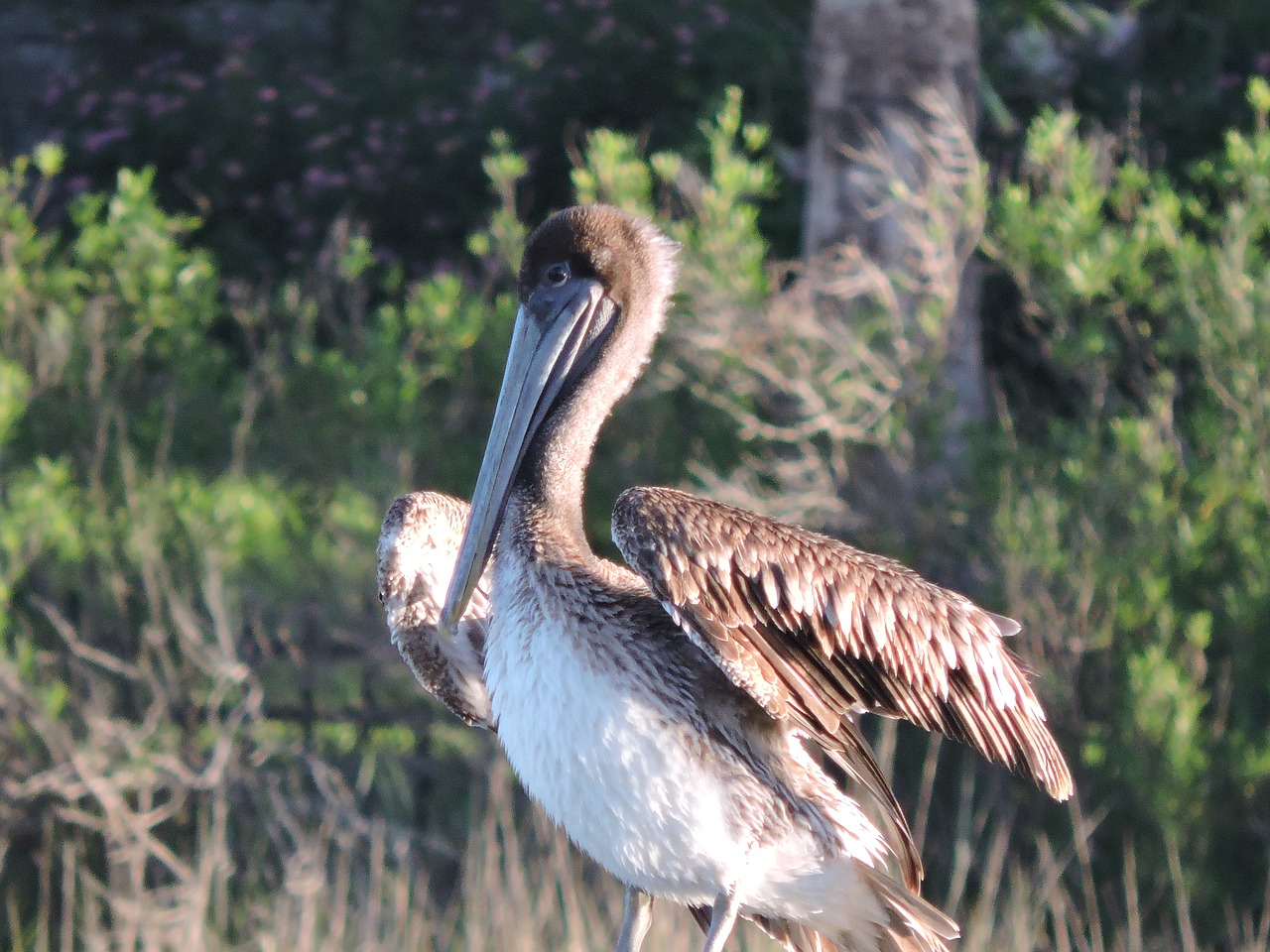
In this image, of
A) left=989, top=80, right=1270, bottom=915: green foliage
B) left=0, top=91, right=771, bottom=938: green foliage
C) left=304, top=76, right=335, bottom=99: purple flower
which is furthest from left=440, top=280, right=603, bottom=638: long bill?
left=304, top=76, right=335, bottom=99: purple flower

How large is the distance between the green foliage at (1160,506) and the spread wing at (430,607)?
290 cm

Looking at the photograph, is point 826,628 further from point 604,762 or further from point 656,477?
point 656,477

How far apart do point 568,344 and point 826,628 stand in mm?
820

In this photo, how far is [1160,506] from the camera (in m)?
5.89

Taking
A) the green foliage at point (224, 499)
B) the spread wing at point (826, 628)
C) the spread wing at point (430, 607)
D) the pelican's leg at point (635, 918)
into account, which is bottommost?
the green foliage at point (224, 499)

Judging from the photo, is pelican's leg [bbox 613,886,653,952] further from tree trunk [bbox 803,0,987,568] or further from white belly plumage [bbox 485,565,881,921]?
tree trunk [bbox 803,0,987,568]

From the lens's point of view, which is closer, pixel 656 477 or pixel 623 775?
pixel 623 775

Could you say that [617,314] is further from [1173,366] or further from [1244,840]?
[1244,840]

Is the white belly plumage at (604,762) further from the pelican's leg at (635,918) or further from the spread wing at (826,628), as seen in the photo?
the pelican's leg at (635,918)

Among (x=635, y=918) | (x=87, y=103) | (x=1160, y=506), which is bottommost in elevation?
(x=87, y=103)

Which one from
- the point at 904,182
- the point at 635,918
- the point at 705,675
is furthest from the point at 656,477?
the point at 705,675

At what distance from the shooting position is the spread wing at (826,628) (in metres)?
2.94

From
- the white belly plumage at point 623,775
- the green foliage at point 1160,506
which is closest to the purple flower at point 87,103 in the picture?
the green foliage at point 1160,506

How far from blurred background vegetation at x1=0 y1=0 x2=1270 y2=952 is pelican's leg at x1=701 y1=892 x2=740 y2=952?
1.75 meters
